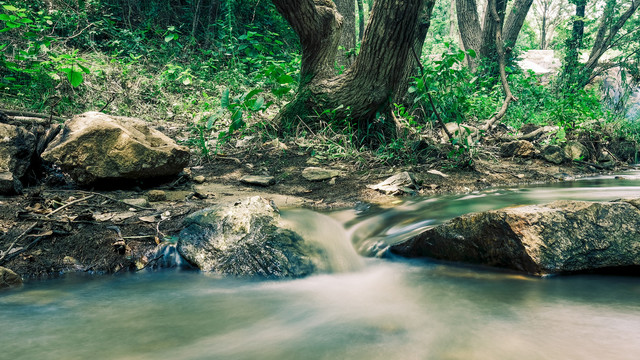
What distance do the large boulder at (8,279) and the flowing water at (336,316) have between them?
0.07 metres

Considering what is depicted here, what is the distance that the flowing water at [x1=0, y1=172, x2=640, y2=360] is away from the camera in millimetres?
1883

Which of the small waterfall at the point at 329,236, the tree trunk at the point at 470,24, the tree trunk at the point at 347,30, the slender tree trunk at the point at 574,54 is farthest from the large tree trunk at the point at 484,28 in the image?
the small waterfall at the point at 329,236

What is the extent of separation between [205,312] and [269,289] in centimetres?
42

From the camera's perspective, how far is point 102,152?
12.2 feet

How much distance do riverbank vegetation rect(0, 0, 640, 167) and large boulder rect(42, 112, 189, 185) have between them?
448 millimetres

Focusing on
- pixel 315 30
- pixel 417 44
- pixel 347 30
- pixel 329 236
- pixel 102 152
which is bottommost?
pixel 329 236

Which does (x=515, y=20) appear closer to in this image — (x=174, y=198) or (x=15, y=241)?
(x=174, y=198)

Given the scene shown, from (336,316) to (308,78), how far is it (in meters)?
4.29

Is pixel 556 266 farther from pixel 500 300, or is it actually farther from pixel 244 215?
pixel 244 215

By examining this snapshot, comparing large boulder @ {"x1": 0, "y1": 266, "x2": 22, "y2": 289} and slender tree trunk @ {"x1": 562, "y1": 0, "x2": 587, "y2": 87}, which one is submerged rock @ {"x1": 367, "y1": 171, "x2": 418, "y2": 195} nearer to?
large boulder @ {"x1": 0, "y1": 266, "x2": 22, "y2": 289}

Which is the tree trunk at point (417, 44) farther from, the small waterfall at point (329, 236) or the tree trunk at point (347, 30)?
the tree trunk at point (347, 30)

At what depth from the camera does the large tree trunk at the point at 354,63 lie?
5.16 metres

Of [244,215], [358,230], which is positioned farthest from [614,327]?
[244,215]

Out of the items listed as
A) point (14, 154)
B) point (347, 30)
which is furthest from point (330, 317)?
point (347, 30)
